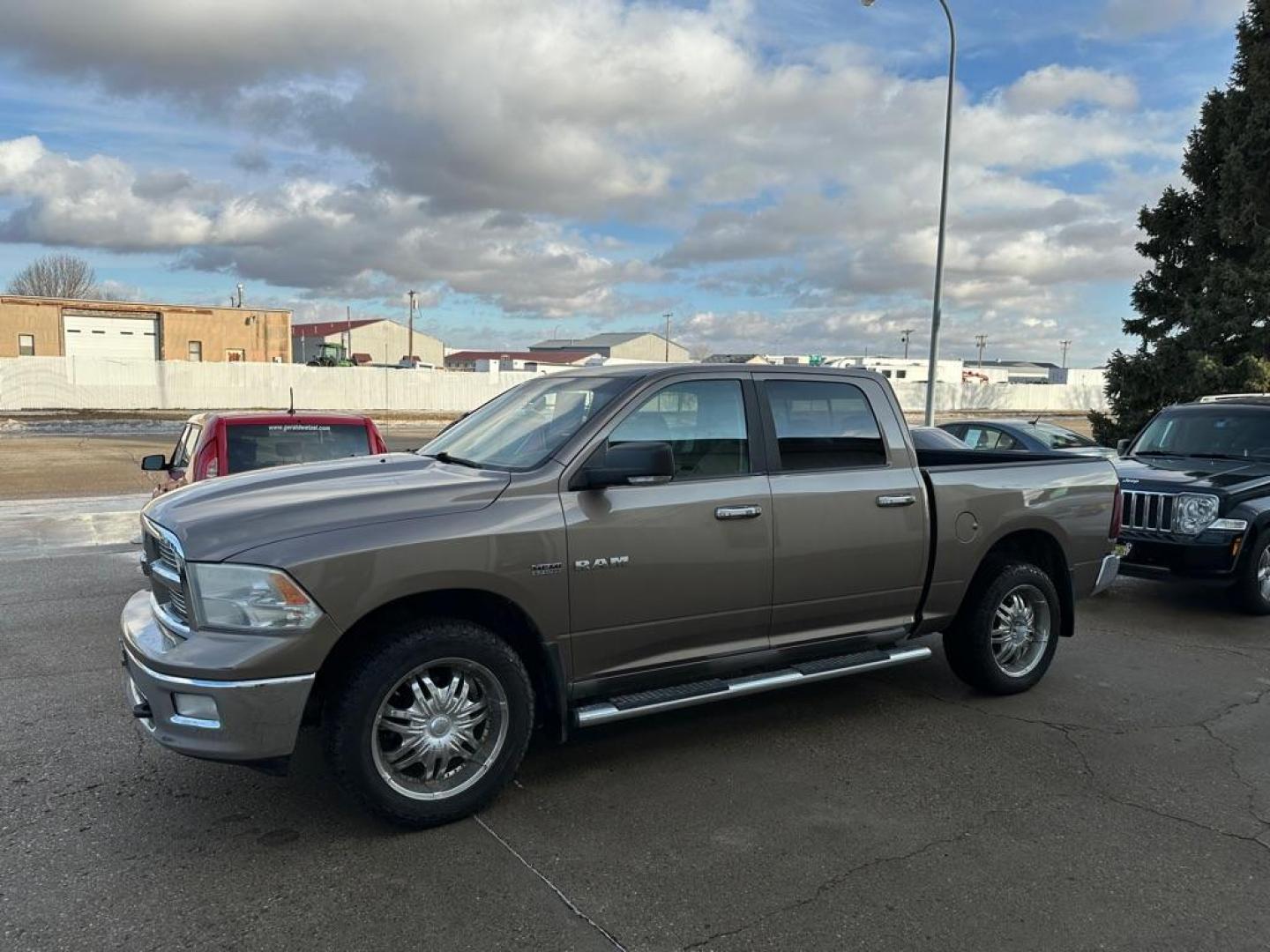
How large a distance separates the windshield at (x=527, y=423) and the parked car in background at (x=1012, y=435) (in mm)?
10822

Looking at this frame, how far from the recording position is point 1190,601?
8.78m

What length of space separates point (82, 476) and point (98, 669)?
567 inches

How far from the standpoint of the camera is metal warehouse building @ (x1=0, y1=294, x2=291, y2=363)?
56.0 meters

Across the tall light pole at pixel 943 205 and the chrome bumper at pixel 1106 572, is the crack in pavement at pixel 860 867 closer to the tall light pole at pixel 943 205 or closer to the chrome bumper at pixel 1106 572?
the chrome bumper at pixel 1106 572

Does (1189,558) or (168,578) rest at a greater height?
(168,578)

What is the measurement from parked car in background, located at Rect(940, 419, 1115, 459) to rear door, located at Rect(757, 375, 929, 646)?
9.84 meters

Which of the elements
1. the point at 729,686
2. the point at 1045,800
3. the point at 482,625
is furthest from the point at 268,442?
the point at 1045,800

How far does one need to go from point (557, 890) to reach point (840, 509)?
2.40 metres

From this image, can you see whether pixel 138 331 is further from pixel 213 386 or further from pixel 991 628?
pixel 991 628

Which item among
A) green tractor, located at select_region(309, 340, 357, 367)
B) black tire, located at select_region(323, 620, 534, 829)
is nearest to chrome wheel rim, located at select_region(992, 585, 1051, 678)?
black tire, located at select_region(323, 620, 534, 829)

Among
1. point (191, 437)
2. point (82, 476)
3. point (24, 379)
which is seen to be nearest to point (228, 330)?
point (24, 379)

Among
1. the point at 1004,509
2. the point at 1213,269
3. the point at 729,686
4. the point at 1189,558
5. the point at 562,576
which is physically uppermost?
the point at 1213,269

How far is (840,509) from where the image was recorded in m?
4.92

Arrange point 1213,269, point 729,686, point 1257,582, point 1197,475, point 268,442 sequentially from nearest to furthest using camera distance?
point 729,686 < point 268,442 < point 1257,582 < point 1197,475 < point 1213,269
